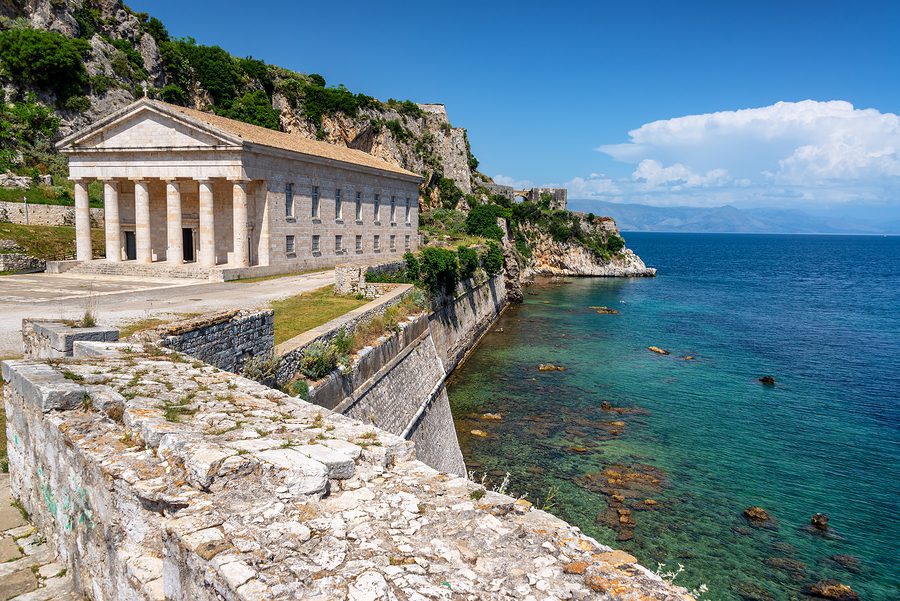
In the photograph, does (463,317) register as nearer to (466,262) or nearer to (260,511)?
(466,262)

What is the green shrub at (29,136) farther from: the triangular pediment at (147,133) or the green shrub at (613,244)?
the green shrub at (613,244)

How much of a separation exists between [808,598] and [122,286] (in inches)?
985

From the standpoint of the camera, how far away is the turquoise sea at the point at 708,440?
14844 mm

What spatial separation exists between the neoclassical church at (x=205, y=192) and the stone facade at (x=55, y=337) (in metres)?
18.6

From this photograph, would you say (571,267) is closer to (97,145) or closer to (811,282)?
(811,282)

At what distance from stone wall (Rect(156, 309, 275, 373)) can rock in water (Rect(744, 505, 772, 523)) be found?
14.0m

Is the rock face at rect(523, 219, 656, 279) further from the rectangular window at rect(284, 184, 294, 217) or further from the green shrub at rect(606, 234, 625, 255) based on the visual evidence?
the rectangular window at rect(284, 184, 294, 217)

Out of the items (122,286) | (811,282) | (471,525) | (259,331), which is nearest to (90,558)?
(471,525)

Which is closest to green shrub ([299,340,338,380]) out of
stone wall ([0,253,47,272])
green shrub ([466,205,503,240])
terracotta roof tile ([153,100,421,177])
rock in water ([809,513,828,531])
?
rock in water ([809,513,828,531])

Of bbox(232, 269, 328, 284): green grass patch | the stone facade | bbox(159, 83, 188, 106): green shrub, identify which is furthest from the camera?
bbox(159, 83, 188, 106): green shrub

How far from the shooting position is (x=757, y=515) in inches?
642

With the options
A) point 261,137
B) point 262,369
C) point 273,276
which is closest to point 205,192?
point 261,137

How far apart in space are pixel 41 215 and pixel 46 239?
424cm

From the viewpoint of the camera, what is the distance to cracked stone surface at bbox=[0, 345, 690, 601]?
11.8 feet
